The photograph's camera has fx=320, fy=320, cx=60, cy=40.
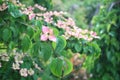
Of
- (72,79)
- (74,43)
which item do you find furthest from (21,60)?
(72,79)

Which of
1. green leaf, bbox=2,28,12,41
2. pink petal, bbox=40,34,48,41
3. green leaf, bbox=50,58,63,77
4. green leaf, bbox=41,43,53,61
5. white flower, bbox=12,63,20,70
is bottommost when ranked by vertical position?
white flower, bbox=12,63,20,70

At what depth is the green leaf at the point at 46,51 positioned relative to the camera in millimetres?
1305

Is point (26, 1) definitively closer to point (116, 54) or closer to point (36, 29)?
point (36, 29)

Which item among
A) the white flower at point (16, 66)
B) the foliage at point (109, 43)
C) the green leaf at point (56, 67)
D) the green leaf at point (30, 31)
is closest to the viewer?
the green leaf at point (56, 67)

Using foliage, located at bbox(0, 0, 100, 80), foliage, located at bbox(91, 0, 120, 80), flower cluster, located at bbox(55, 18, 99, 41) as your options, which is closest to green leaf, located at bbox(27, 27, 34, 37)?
foliage, located at bbox(0, 0, 100, 80)

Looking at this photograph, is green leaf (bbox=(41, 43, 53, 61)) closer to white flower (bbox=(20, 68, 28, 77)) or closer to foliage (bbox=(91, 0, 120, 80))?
white flower (bbox=(20, 68, 28, 77))

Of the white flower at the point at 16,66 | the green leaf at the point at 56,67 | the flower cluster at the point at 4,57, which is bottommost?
the white flower at the point at 16,66

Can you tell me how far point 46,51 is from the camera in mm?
1308

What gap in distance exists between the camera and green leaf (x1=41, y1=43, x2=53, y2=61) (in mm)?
1305

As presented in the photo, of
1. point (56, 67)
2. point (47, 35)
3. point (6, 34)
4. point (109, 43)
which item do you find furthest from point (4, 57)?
point (109, 43)

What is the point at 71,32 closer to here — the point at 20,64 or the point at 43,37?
the point at 20,64

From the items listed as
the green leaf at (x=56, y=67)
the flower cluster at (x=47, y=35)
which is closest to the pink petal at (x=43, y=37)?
the flower cluster at (x=47, y=35)

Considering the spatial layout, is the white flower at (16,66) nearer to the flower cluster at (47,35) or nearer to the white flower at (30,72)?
the white flower at (30,72)

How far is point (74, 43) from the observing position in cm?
174
